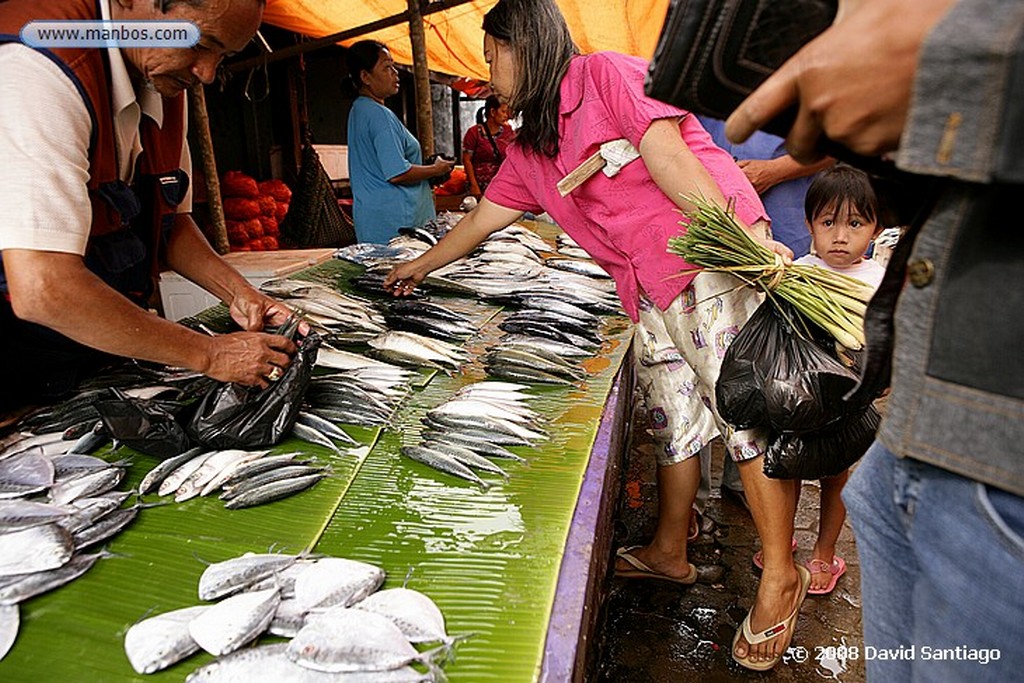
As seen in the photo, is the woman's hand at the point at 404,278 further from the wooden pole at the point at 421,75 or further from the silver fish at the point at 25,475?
the wooden pole at the point at 421,75

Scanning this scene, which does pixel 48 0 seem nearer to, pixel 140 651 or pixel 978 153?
pixel 140 651

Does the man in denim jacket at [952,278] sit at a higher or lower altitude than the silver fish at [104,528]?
higher

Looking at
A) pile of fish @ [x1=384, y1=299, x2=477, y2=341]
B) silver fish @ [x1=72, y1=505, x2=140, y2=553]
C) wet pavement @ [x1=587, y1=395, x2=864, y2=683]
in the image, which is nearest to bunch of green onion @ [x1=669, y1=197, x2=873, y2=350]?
pile of fish @ [x1=384, y1=299, x2=477, y2=341]

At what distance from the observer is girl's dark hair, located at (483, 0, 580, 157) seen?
315 centimetres

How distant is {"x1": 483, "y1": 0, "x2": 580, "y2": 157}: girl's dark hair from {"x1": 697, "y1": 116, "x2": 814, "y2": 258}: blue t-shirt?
1.60 m

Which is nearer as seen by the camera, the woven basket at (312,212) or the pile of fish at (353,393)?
the pile of fish at (353,393)

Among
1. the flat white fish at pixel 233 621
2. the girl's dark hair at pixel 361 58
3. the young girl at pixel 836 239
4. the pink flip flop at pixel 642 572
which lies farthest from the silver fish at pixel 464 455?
the girl's dark hair at pixel 361 58

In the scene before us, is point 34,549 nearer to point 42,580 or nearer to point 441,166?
point 42,580

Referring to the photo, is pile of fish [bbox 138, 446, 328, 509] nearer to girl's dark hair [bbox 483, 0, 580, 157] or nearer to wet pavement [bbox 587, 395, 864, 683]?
wet pavement [bbox 587, 395, 864, 683]

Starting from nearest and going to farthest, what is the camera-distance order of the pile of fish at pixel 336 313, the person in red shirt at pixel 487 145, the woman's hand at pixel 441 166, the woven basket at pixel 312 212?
the pile of fish at pixel 336 313, the woman's hand at pixel 441 166, the woven basket at pixel 312 212, the person in red shirt at pixel 487 145

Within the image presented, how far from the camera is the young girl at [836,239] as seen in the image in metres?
3.50

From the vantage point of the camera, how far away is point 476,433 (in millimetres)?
2584

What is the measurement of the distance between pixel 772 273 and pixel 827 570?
2.18 m

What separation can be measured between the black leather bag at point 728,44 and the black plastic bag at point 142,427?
6.72 feet
